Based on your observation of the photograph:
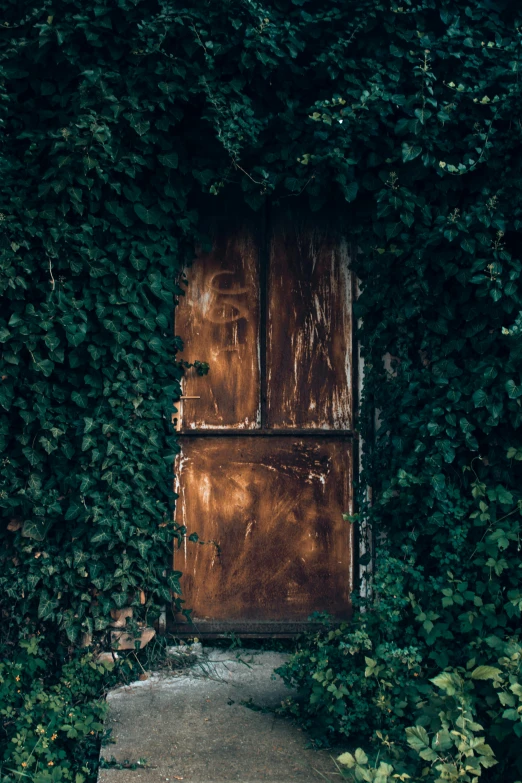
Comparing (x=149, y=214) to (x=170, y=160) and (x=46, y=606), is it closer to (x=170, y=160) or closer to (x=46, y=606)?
(x=170, y=160)

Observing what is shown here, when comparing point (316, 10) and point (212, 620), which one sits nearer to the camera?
point (316, 10)

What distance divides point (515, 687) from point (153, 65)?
11.6 ft

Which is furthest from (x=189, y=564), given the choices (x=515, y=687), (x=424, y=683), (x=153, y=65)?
(x=153, y=65)

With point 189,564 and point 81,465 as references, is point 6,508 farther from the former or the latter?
point 189,564

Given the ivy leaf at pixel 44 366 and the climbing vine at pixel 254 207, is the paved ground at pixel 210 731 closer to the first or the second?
the climbing vine at pixel 254 207

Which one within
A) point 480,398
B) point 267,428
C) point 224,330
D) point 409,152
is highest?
point 409,152

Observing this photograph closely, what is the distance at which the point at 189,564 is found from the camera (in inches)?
167

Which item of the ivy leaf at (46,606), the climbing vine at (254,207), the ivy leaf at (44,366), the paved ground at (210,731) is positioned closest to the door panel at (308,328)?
the climbing vine at (254,207)

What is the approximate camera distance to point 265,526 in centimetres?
428

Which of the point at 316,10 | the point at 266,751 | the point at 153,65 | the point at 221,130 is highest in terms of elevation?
the point at 316,10

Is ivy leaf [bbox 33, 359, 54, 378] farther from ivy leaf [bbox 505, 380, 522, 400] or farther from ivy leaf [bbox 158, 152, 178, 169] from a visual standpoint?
ivy leaf [bbox 505, 380, 522, 400]

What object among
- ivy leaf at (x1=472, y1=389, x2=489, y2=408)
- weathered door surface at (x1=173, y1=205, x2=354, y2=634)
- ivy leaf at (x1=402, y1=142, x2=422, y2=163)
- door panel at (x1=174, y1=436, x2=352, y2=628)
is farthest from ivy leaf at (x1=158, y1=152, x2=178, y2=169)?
ivy leaf at (x1=472, y1=389, x2=489, y2=408)

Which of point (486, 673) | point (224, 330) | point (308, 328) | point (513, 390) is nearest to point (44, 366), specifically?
point (224, 330)

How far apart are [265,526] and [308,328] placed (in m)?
1.28
